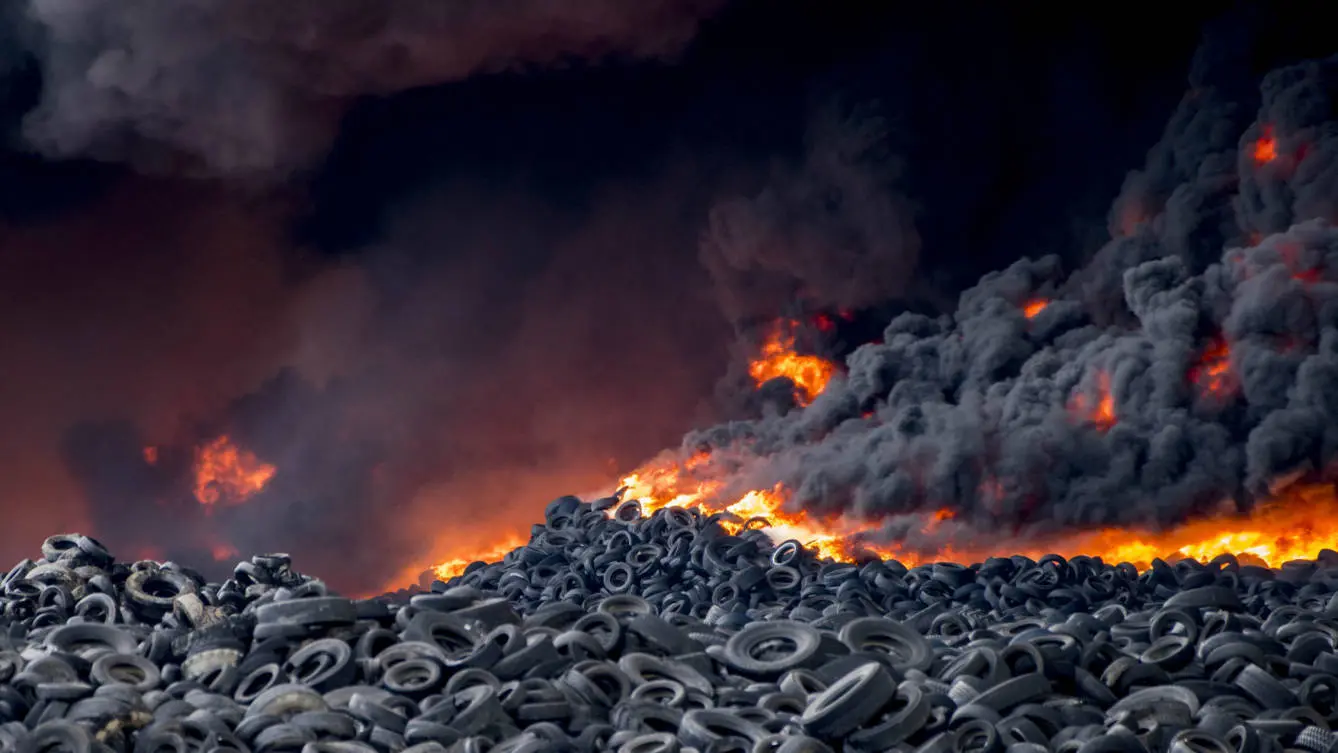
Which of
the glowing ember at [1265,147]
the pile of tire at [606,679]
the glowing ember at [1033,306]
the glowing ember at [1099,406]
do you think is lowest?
the pile of tire at [606,679]

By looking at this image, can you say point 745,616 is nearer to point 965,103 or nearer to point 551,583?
point 551,583

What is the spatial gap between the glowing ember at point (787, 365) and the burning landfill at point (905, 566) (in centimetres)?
6

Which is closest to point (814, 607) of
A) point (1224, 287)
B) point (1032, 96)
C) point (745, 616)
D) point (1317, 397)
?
point (745, 616)

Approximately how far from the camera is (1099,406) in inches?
936

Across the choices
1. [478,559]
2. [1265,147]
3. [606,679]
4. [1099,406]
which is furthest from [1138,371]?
[606,679]

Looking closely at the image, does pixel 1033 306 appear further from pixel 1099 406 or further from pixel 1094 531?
pixel 1094 531

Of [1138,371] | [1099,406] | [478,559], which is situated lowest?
[478,559]

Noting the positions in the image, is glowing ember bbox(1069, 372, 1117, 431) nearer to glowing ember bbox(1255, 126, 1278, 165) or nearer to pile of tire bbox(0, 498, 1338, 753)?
glowing ember bbox(1255, 126, 1278, 165)

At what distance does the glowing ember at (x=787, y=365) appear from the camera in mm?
29203

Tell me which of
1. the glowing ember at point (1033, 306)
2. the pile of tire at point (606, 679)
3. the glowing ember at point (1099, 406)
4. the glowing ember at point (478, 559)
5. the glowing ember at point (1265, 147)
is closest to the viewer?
the pile of tire at point (606, 679)

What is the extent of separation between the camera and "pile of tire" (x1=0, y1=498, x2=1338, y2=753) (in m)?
8.78

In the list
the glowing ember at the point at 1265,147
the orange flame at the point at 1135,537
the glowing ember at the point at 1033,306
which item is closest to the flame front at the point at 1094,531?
the orange flame at the point at 1135,537

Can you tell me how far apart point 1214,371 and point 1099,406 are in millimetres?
2206

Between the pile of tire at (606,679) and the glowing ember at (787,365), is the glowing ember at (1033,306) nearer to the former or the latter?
the glowing ember at (787,365)
